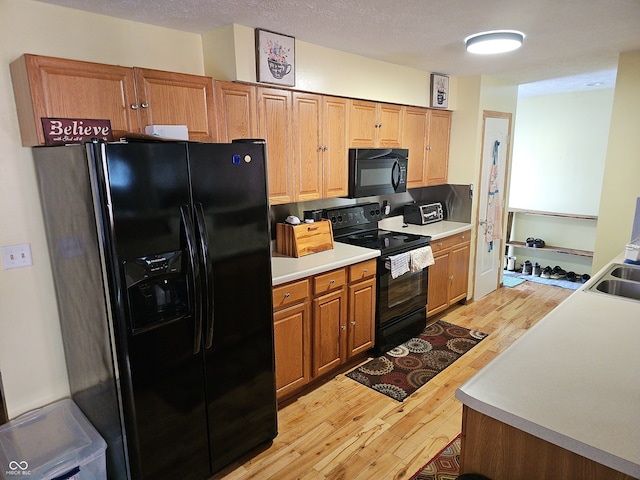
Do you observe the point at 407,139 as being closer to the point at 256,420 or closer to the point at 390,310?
the point at 390,310

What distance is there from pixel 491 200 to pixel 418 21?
2.76 m

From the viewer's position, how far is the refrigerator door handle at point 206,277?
5.87ft

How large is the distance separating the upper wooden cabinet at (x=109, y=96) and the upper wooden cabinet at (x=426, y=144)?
2.07 meters

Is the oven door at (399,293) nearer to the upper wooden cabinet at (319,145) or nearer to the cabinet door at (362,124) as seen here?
the upper wooden cabinet at (319,145)

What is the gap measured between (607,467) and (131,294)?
1688mm

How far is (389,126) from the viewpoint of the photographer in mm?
3508

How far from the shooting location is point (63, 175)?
5.69 ft

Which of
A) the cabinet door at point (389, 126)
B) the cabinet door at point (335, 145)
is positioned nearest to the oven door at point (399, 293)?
the cabinet door at point (335, 145)

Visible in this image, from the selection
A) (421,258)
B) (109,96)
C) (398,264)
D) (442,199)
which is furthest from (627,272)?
(109,96)

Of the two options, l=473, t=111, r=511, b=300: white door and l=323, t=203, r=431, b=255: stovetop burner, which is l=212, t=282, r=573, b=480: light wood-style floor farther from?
l=473, t=111, r=511, b=300: white door

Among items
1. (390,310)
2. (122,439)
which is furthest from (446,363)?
(122,439)

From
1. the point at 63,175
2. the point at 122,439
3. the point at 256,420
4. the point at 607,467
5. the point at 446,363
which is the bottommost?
the point at 446,363

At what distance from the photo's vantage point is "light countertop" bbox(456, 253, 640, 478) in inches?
42.9

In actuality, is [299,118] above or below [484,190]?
above
